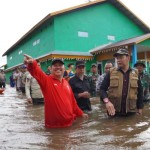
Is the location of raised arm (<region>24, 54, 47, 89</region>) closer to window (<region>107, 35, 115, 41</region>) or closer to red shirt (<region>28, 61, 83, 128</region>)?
red shirt (<region>28, 61, 83, 128</region>)

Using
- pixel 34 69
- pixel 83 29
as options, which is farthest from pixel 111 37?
pixel 34 69

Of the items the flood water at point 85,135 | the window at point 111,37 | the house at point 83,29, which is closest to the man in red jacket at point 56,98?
the flood water at point 85,135

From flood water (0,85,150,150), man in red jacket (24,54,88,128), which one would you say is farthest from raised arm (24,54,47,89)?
flood water (0,85,150,150)

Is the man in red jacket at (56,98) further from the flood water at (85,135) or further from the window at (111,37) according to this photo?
the window at (111,37)

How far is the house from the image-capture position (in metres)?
20.0

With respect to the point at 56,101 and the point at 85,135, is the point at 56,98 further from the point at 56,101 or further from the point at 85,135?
the point at 85,135

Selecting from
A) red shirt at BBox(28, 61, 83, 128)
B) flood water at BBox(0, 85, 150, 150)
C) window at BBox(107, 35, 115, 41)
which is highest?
window at BBox(107, 35, 115, 41)

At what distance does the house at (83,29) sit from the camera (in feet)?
65.7

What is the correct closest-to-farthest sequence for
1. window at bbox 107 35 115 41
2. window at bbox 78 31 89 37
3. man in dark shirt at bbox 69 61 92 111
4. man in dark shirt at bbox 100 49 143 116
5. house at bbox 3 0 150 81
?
man in dark shirt at bbox 100 49 143 116
man in dark shirt at bbox 69 61 92 111
house at bbox 3 0 150 81
window at bbox 78 31 89 37
window at bbox 107 35 115 41

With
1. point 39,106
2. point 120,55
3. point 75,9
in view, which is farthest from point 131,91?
point 75,9

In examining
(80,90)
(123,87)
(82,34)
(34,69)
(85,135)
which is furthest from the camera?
(82,34)

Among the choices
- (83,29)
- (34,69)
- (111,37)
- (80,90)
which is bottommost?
(80,90)

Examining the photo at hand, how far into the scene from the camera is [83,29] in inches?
834

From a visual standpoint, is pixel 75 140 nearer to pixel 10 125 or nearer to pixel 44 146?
pixel 44 146
